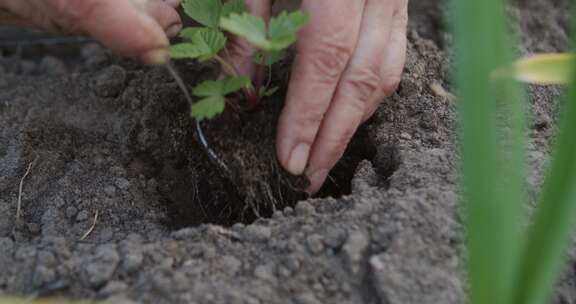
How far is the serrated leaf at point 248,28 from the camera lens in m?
1.12

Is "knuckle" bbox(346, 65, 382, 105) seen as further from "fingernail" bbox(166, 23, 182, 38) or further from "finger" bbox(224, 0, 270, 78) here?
"fingernail" bbox(166, 23, 182, 38)

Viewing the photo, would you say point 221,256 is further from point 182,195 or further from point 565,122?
point 565,122

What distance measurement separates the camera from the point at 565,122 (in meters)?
0.81

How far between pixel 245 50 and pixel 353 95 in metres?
0.24

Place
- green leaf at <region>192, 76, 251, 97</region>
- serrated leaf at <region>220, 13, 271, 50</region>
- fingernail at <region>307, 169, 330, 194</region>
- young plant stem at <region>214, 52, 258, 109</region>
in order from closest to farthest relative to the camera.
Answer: serrated leaf at <region>220, 13, 271, 50</region> < green leaf at <region>192, 76, 251, 97</region> < young plant stem at <region>214, 52, 258, 109</region> < fingernail at <region>307, 169, 330, 194</region>

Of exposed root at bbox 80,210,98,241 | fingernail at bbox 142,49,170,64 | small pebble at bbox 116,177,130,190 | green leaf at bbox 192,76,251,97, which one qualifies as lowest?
exposed root at bbox 80,210,98,241

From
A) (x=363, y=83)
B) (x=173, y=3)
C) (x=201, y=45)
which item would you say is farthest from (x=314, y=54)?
(x=173, y=3)

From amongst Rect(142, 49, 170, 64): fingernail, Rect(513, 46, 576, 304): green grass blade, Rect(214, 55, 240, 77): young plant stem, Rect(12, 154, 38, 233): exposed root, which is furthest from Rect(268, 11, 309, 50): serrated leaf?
Rect(12, 154, 38, 233): exposed root

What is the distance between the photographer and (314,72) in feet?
4.44

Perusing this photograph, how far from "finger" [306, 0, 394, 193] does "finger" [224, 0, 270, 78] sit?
194 mm

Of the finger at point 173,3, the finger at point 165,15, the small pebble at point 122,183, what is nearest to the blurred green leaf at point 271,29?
the finger at point 165,15

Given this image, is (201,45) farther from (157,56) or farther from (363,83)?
(363,83)

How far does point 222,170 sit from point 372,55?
40 centimetres

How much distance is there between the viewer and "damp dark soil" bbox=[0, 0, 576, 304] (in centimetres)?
113
